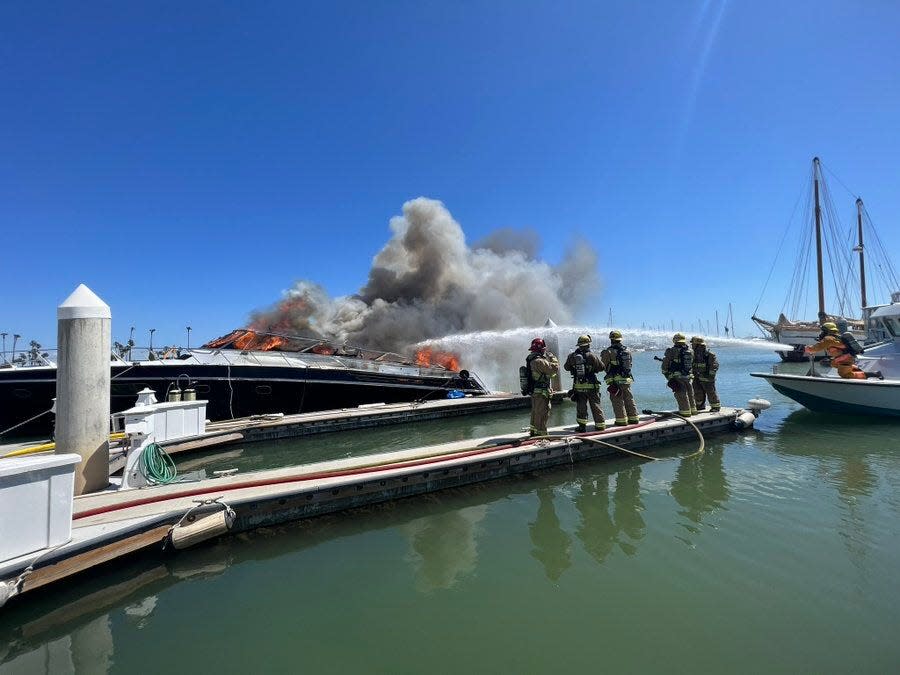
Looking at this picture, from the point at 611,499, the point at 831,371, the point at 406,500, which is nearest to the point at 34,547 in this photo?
the point at 406,500

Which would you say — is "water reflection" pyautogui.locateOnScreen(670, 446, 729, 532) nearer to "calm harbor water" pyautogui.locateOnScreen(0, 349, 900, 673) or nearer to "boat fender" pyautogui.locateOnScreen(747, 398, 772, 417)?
"calm harbor water" pyautogui.locateOnScreen(0, 349, 900, 673)

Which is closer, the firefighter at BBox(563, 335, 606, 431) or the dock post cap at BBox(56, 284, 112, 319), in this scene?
the dock post cap at BBox(56, 284, 112, 319)

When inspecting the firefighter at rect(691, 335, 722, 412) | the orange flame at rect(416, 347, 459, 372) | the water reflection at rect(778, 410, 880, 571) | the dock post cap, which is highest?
the dock post cap

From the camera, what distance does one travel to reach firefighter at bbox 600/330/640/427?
9.82 metres

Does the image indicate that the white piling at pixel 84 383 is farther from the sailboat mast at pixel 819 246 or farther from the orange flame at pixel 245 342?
the sailboat mast at pixel 819 246

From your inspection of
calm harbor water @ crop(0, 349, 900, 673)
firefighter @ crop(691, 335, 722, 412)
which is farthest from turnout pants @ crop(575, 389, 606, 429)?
firefighter @ crop(691, 335, 722, 412)

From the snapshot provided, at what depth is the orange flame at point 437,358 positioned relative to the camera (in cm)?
2434

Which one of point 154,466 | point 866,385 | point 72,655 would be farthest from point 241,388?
point 866,385

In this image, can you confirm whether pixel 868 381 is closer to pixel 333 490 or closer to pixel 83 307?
pixel 333 490

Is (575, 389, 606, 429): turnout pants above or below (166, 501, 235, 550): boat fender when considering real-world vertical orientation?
above

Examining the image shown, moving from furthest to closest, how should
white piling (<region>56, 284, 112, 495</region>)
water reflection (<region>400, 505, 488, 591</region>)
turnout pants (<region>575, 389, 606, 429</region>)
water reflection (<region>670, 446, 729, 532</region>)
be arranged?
turnout pants (<region>575, 389, 606, 429</region>) → water reflection (<region>670, 446, 729, 532</region>) → white piling (<region>56, 284, 112, 495</region>) → water reflection (<region>400, 505, 488, 591</region>)

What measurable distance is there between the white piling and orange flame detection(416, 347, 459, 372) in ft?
58.2

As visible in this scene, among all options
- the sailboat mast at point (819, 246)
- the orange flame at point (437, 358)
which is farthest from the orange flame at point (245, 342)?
the sailboat mast at point (819, 246)

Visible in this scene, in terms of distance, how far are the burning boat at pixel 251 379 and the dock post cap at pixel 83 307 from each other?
23.8 feet
